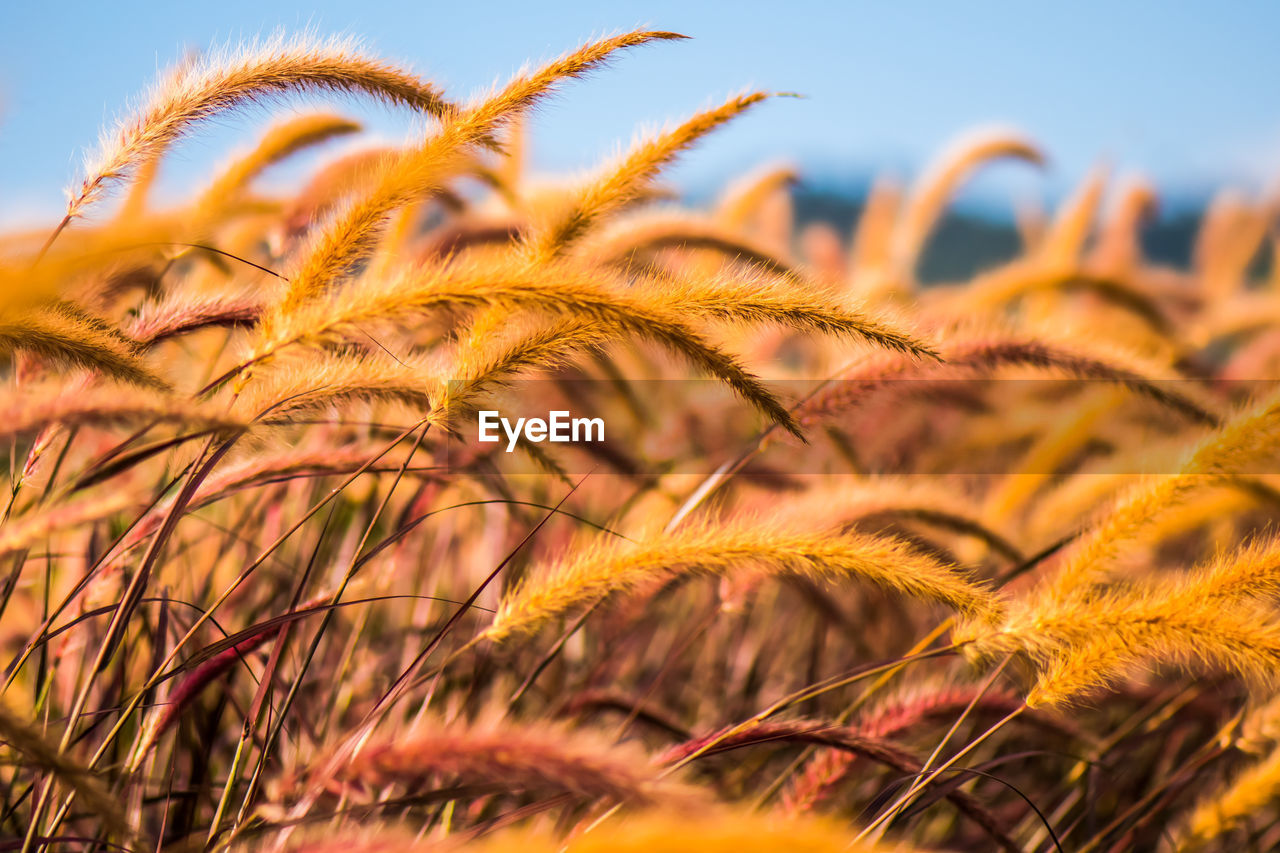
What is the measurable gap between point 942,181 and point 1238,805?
9.53 feet

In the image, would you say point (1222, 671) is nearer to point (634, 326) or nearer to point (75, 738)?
point (634, 326)

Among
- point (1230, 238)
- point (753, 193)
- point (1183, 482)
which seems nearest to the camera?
point (1183, 482)

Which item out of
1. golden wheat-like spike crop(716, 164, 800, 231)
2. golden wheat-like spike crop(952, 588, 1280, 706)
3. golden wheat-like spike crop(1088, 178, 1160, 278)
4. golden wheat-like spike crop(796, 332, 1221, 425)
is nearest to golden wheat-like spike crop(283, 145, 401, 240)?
golden wheat-like spike crop(796, 332, 1221, 425)

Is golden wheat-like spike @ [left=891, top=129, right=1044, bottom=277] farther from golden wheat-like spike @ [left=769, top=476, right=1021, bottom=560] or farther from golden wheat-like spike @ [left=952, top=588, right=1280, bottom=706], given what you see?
golden wheat-like spike @ [left=952, top=588, right=1280, bottom=706]

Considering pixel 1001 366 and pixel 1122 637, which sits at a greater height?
Answer: pixel 1001 366

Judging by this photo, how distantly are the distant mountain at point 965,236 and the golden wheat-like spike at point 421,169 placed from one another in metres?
32.0

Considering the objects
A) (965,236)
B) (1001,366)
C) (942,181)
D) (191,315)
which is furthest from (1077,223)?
(965,236)

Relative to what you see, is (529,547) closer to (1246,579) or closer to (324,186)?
(324,186)

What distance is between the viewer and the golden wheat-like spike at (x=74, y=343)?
0.90 m

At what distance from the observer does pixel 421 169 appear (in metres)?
1.03

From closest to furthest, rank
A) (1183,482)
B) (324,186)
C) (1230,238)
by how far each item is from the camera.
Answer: (1183,482) → (324,186) → (1230,238)

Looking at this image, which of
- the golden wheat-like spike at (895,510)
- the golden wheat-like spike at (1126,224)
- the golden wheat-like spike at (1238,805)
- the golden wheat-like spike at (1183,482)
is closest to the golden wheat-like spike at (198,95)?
the golden wheat-like spike at (895,510)

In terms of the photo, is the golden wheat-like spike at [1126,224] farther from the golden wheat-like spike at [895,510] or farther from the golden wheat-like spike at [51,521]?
the golden wheat-like spike at [51,521]

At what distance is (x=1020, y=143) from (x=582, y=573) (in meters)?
3.16
